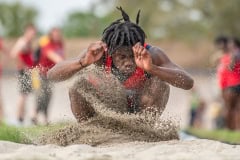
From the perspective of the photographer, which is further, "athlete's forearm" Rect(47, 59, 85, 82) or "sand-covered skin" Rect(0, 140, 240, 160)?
"athlete's forearm" Rect(47, 59, 85, 82)

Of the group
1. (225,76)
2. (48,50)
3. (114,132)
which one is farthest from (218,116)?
(114,132)

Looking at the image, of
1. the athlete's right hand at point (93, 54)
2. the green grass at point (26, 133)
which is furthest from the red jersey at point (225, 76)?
the athlete's right hand at point (93, 54)

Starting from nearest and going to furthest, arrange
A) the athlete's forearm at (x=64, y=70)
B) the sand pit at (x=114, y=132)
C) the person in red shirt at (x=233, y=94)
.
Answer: the sand pit at (x=114, y=132), the athlete's forearm at (x=64, y=70), the person in red shirt at (x=233, y=94)

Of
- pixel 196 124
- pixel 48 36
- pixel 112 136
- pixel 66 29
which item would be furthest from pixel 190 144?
pixel 66 29

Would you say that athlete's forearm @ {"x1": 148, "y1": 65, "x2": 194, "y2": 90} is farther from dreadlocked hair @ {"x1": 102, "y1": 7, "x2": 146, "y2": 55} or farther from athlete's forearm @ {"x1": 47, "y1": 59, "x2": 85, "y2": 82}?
athlete's forearm @ {"x1": 47, "y1": 59, "x2": 85, "y2": 82}

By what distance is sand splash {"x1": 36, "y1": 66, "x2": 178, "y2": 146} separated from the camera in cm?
794

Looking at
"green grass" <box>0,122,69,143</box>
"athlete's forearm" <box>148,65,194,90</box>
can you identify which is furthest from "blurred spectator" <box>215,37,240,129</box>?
"athlete's forearm" <box>148,65,194,90</box>

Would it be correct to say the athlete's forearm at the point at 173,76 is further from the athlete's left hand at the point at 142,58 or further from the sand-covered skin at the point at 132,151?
the sand-covered skin at the point at 132,151

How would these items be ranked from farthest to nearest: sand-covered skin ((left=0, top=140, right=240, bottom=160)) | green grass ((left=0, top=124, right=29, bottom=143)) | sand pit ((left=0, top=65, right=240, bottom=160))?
green grass ((left=0, top=124, right=29, bottom=143)) → sand pit ((left=0, top=65, right=240, bottom=160)) → sand-covered skin ((left=0, top=140, right=240, bottom=160))

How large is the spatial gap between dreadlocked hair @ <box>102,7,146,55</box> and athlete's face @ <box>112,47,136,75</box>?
43mm

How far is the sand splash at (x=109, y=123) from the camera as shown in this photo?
26.0 ft

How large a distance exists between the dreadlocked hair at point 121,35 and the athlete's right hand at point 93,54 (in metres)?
0.25

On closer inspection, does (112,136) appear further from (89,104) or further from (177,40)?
(177,40)

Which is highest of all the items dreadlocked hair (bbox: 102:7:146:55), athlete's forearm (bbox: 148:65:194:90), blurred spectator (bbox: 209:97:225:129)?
blurred spectator (bbox: 209:97:225:129)
